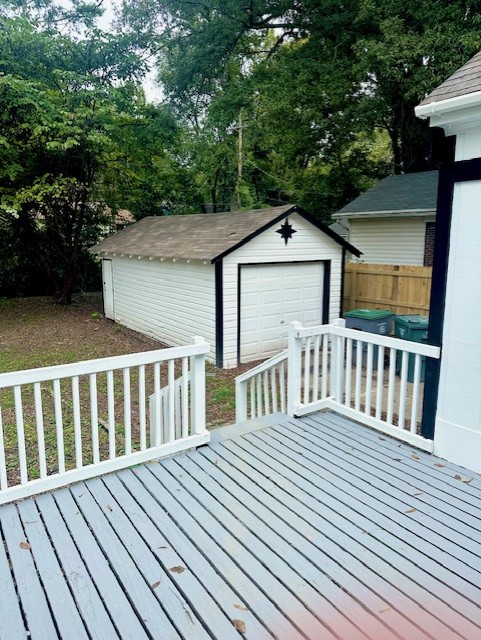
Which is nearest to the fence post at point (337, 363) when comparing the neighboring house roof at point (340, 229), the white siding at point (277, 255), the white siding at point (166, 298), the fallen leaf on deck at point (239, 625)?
the fallen leaf on deck at point (239, 625)

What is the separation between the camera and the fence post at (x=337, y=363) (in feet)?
14.8

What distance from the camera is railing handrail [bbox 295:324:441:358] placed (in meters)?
3.66

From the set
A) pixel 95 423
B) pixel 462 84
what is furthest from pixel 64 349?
pixel 462 84

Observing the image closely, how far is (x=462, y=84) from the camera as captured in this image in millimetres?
3305

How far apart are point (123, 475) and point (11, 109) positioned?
1139cm

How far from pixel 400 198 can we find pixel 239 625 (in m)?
13.1

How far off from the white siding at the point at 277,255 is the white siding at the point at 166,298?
0.31 metres

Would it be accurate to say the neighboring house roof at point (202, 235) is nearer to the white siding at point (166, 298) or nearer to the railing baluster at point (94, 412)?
the white siding at point (166, 298)

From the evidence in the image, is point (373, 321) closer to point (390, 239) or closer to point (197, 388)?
point (197, 388)

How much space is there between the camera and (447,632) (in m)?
2.01

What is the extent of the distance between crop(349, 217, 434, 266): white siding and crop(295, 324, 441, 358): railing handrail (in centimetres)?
938

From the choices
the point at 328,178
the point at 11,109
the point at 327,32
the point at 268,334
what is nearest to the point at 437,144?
the point at 268,334

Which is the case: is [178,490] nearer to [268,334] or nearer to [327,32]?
[268,334]

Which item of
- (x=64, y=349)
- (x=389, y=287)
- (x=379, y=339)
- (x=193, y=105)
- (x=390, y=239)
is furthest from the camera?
(x=193, y=105)
